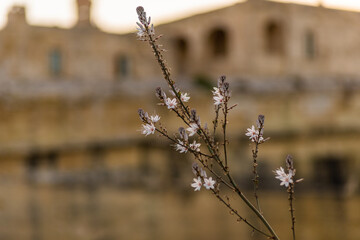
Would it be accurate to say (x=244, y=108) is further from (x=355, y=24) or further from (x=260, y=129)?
(x=260, y=129)

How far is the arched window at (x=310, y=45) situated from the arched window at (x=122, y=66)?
8.12m

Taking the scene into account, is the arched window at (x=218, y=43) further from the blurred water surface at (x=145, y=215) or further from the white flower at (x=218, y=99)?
the white flower at (x=218, y=99)

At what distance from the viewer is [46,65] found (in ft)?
70.0

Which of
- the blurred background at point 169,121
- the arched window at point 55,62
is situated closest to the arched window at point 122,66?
the blurred background at point 169,121

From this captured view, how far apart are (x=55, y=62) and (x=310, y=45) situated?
11.5 m

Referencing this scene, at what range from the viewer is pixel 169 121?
1562cm

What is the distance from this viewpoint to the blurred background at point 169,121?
11.5m

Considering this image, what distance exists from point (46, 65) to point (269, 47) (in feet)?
32.8

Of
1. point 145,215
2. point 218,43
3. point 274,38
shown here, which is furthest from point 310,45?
point 145,215

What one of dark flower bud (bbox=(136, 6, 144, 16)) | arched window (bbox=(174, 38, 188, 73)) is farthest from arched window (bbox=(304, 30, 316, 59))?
dark flower bud (bbox=(136, 6, 144, 16))

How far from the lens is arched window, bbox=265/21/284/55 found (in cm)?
2311

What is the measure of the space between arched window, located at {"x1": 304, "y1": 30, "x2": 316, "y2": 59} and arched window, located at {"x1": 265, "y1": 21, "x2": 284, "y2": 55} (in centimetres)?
119

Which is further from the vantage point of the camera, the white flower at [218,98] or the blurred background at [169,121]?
the blurred background at [169,121]

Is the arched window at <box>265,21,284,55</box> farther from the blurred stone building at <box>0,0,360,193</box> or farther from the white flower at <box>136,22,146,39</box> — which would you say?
the white flower at <box>136,22,146,39</box>
